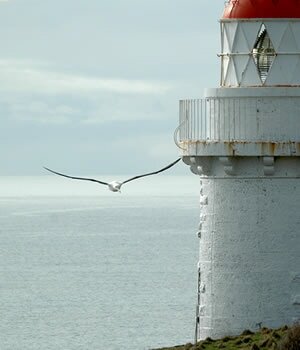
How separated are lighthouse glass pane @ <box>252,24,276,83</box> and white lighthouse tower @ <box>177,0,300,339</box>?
1cm

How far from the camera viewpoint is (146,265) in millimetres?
82375

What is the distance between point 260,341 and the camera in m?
19.7

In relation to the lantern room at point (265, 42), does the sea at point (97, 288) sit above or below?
below

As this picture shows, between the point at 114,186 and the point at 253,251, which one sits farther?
the point at 114,186

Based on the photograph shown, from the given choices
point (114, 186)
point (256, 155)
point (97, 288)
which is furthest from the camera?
point (97, 288)

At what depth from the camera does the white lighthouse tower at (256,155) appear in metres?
20.9

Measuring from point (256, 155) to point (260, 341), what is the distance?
233cm

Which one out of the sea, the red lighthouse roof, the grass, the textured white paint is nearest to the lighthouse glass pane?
the red lighthouse roof

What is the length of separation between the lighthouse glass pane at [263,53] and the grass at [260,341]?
2953 millimetres

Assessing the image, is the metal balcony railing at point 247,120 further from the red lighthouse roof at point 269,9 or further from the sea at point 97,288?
the sea at point 97,288

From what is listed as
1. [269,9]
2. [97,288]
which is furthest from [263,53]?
[97,288]

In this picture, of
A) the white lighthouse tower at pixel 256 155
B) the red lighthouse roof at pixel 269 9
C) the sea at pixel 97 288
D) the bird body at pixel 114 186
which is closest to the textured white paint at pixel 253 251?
the white lighthouse tower at pixel 256 155

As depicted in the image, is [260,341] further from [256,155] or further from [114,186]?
[114,186]

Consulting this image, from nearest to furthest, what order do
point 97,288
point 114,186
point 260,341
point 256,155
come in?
1. point 260,341
2. point 256,155
3. point 114,186
4. point 97,288
